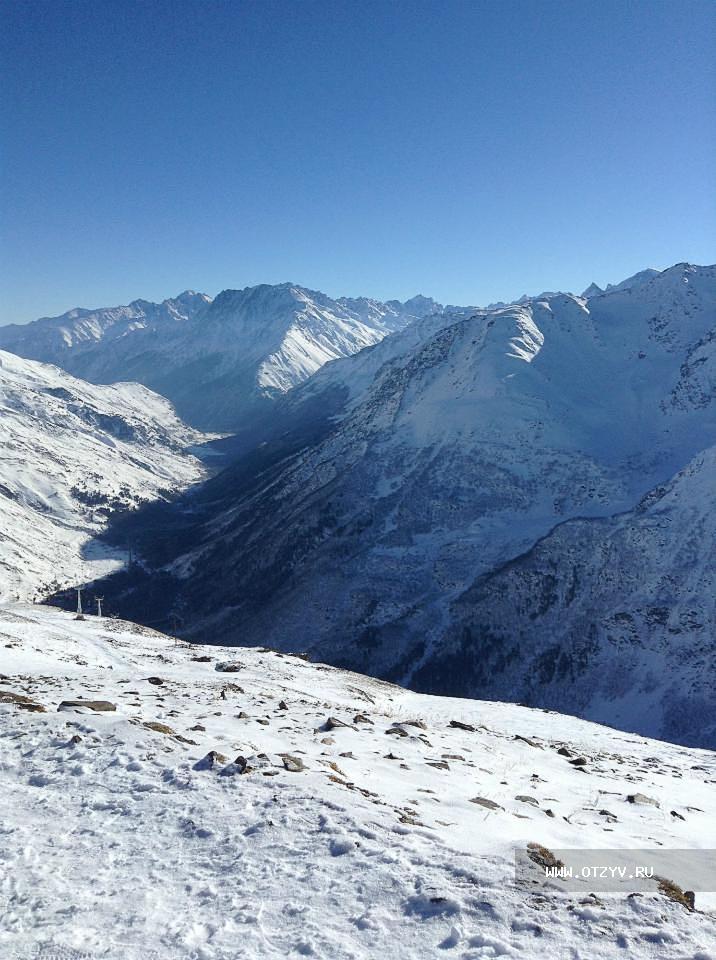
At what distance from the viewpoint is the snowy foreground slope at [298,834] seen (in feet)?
28.2

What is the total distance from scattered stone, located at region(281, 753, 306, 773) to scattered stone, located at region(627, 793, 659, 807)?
9664 millimetres

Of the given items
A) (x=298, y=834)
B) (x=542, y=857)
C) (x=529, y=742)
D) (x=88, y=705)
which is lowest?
(x=529, y=742)

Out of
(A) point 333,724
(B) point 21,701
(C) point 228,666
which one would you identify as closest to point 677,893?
(A) point 333,724

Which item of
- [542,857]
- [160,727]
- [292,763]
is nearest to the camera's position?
[542,857]

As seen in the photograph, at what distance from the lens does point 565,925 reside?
348 inches

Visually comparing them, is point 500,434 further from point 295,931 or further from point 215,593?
point 295,931

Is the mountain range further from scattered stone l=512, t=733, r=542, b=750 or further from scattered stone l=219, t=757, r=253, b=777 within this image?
scattered stone l=219, t=757, r=253, b=777

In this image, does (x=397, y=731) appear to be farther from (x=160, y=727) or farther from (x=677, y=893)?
(x=677, y=893)

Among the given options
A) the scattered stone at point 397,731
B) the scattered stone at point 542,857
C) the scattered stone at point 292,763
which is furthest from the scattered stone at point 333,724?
the scattered stone at point 542,857

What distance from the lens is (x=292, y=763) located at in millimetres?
14766

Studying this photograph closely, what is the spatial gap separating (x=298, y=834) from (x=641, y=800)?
11707 millimetres

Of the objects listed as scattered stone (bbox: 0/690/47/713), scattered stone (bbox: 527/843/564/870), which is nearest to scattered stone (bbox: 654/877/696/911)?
scattered stone (bbox: 527/843/564/870)

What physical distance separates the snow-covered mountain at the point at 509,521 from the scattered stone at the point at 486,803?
Result: 5281 cm

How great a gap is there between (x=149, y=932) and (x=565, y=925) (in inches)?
227
